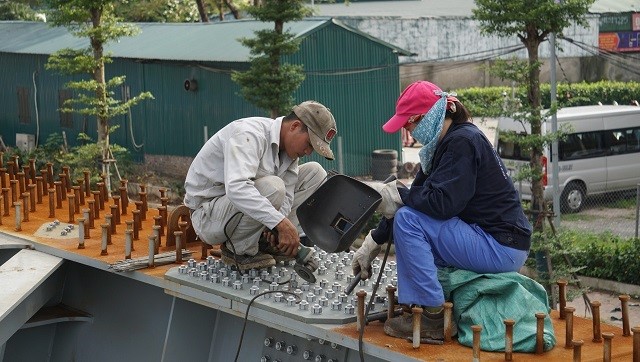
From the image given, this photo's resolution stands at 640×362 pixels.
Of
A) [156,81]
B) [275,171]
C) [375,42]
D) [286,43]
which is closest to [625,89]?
[375,42]

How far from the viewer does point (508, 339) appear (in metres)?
5.31

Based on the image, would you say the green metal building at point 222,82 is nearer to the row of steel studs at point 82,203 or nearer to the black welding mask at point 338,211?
the row of steel studs at point 82,203

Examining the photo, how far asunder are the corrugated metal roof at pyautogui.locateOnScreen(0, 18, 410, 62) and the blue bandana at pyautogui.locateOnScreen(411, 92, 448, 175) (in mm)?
15993

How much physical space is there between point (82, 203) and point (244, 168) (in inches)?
152

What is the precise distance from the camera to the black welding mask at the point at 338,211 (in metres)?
6.20

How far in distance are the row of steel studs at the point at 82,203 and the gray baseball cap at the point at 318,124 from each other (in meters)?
1.41

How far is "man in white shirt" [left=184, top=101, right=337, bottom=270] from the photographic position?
6891mm

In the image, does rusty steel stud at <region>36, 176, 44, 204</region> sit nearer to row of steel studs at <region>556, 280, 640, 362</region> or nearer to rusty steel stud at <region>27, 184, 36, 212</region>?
rusty steel stud at <region>27, 184, 36, 212</region>

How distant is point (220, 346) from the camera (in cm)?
765

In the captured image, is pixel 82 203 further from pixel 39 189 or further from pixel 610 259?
pixel 610 259

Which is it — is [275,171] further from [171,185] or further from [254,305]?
[171,185]

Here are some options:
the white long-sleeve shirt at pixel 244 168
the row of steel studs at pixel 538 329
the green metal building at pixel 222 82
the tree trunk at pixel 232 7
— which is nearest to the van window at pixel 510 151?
the green metal building at pixel 222 82

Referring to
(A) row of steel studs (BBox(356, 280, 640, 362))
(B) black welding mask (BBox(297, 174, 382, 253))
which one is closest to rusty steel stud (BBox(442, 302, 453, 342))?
(A) row of steel studs (BBox(356, 280, 640, 362))

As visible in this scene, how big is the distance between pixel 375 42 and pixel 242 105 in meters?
3.58
